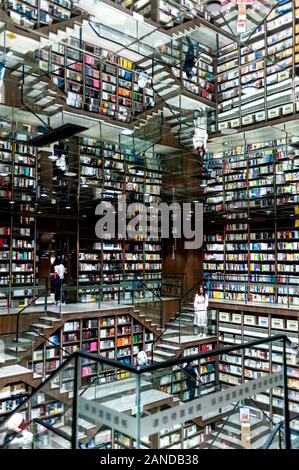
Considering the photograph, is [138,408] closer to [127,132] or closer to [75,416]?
[75,416]

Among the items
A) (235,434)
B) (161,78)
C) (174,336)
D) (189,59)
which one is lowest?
(174,336)

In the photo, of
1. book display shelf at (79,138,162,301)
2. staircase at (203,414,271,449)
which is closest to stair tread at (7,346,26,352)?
book display shelf at (79,138,162,301)

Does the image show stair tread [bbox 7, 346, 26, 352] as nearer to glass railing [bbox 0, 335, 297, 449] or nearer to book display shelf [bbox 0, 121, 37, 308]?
book display shelf [bbox 0, 121, 37, 308]

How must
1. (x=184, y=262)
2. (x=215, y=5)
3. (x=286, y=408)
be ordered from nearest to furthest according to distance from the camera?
(x=286, y=408) → (x=215, y=5) → (x=184, y=262)

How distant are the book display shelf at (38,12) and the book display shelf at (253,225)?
14.1 feet

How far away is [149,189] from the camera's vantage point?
32.7ft

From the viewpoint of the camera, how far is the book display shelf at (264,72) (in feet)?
28.9

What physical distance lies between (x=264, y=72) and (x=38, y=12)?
5.70 metres

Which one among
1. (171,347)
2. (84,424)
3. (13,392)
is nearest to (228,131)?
(171,347)

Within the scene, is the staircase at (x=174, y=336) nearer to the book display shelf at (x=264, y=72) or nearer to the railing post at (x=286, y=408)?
→ the book display shelf at (x=264, y=72)

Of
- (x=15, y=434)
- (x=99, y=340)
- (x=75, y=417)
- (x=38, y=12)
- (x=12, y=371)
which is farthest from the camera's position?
(x=99, y=340)

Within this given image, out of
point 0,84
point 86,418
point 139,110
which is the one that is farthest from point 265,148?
point 86,418

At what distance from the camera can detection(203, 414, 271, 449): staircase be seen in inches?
134
